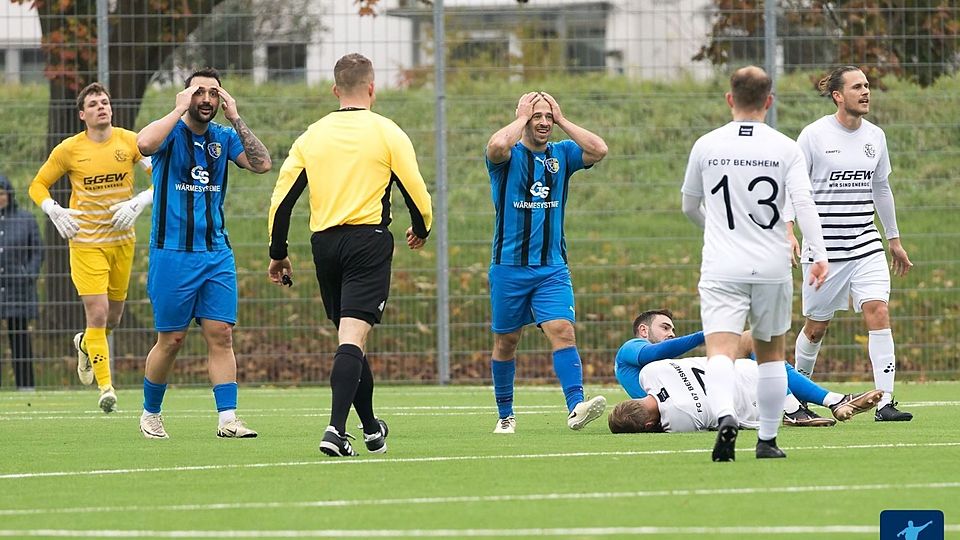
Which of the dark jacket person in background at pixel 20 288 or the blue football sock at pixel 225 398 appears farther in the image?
the dark jacket person in background at pixel 20 288

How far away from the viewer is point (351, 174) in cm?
879

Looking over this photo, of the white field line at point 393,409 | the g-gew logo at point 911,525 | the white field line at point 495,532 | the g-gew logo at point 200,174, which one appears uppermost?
the g-gew logo at point 200,174

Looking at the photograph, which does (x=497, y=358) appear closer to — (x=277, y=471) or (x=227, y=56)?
(x=277, y=471)

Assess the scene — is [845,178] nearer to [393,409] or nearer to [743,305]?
[743,305]

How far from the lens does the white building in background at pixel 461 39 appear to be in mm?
16406

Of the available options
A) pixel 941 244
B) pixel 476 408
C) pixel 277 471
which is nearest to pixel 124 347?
pixel 476 408

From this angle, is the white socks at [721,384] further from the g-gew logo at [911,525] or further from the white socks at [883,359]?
the white socks at [883,359]

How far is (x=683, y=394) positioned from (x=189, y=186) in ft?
10.5

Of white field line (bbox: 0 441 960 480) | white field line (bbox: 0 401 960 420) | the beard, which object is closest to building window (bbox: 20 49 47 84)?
white field line (bbox: 0 401 960 420)

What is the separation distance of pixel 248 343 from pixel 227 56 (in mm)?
2760

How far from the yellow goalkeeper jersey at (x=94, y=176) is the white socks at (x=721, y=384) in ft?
20.6

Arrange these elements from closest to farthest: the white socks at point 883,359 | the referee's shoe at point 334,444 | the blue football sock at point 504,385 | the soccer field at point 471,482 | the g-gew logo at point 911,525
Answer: the g-gew logo at point 911,525 < the soccer field at point 471,482 < the referee's shoe at point 334,444 < the blue football sock at point 504,385 < the white socks at point 883,359

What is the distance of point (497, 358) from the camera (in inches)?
420

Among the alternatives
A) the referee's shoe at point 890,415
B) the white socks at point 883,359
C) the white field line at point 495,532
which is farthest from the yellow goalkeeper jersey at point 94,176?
the white field line at point 495,532
